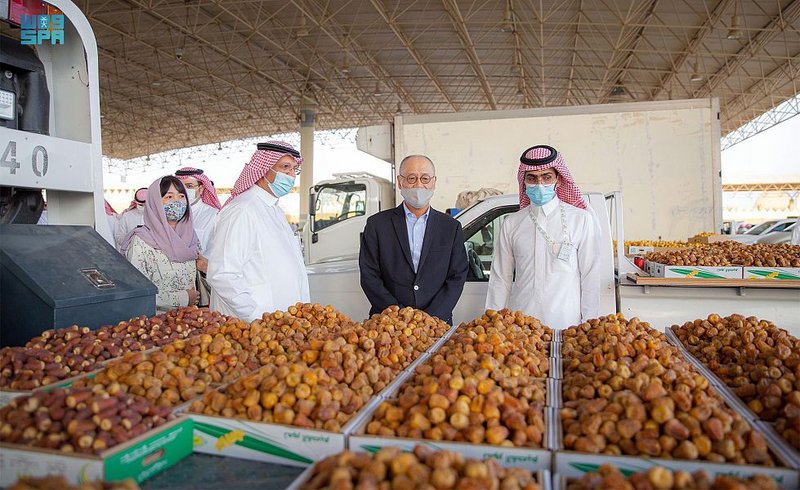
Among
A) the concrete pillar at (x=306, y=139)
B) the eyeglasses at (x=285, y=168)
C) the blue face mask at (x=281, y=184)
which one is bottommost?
the blue face mask at (x=281, y=184)

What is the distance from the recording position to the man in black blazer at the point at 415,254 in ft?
12.6

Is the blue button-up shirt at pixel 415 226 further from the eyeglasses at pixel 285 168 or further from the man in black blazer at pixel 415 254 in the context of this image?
the eyeglasses at pixel 285 168

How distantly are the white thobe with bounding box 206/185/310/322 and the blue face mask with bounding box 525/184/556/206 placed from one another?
1.72m

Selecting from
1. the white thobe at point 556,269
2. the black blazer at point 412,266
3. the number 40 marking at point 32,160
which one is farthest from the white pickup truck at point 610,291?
the number 40 marking at point 32,160

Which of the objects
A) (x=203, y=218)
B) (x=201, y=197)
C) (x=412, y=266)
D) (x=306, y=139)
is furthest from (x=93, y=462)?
(x=306, y=139)

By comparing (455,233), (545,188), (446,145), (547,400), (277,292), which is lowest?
(547,400)

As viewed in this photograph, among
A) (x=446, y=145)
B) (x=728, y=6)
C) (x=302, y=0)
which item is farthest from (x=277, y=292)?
(x=728, y=6)

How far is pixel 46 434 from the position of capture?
1.50 metres

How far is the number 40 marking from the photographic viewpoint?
2705 mm

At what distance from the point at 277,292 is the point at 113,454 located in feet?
7.21

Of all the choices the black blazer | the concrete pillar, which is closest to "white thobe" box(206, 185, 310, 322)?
the black blazer

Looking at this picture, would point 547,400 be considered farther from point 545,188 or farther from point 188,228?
point 188,228

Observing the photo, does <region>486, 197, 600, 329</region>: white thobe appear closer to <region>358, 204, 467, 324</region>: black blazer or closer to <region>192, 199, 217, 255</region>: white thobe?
<region>358, 204, 467, 324</region>: black blazer

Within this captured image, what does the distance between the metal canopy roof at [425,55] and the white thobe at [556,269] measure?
12.0 m
